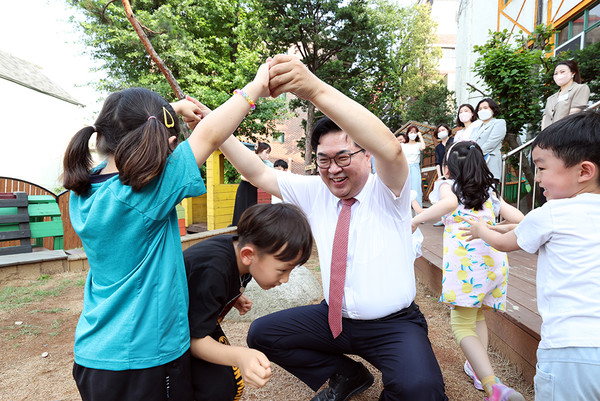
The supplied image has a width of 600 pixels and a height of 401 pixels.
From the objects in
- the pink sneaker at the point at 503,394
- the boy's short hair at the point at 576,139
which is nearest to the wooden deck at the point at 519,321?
the pink sneaker at the point at 503,394

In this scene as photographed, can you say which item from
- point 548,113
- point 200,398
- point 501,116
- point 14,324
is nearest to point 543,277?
point 200,398

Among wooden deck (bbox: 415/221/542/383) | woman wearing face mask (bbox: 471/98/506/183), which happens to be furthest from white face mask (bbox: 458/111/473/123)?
wooden deck (bbox: 415/221/542/383)

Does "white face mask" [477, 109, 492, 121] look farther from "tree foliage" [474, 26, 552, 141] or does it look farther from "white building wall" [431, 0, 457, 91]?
"white building wall" [431, 0, 457, 91]

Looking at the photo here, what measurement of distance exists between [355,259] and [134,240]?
1.12 metres

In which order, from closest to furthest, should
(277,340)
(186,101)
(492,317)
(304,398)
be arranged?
1. (186,101)
2. (277,340)
3. (304,398)
4. (492,317)

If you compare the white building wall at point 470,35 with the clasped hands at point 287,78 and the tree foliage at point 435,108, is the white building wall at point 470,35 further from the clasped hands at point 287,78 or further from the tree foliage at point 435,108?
the clasped hands at point 287,78

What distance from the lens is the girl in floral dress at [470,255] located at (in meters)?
2.37

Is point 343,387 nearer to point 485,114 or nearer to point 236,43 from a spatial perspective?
point 485,114

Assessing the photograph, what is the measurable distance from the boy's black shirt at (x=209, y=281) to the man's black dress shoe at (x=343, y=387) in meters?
1.00

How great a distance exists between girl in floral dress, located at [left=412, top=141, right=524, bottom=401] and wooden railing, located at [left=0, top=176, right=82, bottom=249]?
6101 millimetres

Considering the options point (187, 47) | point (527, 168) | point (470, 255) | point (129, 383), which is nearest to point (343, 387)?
point (470, 255)

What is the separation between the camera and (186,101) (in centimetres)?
171

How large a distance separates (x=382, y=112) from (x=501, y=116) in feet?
43.5

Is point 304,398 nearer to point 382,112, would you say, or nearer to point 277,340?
point 277,340
